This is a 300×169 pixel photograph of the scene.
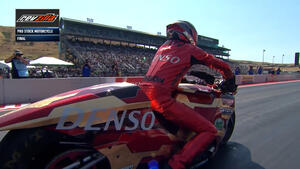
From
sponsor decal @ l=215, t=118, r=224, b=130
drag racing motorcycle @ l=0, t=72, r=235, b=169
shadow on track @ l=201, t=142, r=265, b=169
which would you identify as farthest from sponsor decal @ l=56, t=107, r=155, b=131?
shadow on track @ l=201, t=142, r=265, b=169

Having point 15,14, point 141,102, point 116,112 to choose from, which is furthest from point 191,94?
point 15,14

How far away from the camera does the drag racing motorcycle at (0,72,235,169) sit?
72.2 inches

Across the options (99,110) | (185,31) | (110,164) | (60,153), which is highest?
(185,31)

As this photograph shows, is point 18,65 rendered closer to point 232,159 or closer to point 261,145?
point 232,159

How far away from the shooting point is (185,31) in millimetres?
2588

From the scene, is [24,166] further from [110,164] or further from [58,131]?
[110,164]

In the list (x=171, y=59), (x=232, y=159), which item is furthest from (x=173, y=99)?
(x=232, y=159)

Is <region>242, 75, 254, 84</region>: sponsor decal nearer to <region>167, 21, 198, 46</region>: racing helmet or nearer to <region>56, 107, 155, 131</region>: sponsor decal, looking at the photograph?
<region>167, 21, 198, 46</region>: racing helmet

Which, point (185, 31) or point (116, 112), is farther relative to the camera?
point (185, 31)

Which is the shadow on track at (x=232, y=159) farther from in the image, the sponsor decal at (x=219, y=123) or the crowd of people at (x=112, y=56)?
the crowd of people at (x=112, y=56)

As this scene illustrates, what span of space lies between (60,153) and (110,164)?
47 centimetres

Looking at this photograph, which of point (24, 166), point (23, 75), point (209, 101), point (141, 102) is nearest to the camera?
point (24, 166)

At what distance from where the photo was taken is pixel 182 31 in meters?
2.58

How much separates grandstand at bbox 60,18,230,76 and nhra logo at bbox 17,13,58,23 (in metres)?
7.92
